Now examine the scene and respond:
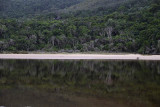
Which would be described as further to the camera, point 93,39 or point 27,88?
point 93,39

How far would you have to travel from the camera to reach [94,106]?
12102 millimetres

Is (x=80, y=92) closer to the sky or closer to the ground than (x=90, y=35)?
closer to the sky

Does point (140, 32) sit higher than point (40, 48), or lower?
higher

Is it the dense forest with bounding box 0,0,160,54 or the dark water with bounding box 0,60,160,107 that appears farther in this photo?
the dense forest with bounding box 0,0,160,54

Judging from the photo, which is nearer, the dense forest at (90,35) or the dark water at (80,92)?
the dark water at (80,92)

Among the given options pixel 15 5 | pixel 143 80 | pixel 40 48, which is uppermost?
pixel 15 5

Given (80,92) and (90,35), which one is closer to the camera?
(80,92)

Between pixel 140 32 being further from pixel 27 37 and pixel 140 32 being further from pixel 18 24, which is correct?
pixel 18 24

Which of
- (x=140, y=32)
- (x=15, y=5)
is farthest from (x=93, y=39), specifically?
(x=15, y=5)

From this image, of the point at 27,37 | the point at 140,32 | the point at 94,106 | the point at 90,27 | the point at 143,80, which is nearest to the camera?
the point at 94,106

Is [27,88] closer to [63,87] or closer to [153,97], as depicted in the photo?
[63,87]

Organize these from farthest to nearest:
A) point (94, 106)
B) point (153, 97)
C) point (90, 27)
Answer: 1. point (90, 27)
2. point (153, 97)
3. point (94, 106)

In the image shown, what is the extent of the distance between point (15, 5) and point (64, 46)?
235ft

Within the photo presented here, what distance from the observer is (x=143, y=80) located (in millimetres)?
19703
